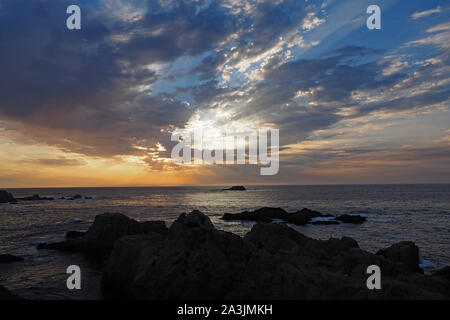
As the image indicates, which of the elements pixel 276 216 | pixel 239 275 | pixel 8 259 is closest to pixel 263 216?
pixel 276 216

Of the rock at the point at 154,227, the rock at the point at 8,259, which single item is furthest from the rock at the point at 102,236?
the rock at the point at 8,259

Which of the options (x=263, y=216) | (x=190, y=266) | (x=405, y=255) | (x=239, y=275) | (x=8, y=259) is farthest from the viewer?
(x=263, y=216)

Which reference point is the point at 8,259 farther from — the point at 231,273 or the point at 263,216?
the point at 263,216

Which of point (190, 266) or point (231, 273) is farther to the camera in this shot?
point (190, 266)

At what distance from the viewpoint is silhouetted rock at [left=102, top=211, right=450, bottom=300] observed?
10598mm

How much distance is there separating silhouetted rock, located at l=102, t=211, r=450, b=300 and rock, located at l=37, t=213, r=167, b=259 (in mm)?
13330

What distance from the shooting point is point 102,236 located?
27812 millimetres

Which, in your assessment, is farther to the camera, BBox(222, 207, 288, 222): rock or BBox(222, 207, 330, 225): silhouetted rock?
BBox(222, 207, 288, 222): rock

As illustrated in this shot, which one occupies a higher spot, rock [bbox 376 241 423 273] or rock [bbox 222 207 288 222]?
rock [bbox 376 241 423 273]

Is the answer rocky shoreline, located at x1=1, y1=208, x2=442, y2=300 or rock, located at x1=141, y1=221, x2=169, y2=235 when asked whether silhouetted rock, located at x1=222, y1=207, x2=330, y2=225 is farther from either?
rocky shoreline, located at x1=1, y1=208, x2=442, y2=300

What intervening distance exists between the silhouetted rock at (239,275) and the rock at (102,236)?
525 inches

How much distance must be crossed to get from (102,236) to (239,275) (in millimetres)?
21610

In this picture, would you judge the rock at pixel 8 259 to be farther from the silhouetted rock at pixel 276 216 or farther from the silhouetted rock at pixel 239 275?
the silhouetted rock at pixel 276 216

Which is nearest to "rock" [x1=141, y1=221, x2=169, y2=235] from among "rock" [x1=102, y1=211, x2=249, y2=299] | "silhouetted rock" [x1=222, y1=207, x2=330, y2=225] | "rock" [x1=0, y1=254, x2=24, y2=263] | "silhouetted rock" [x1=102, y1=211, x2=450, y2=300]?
"rock" [x1=0, y1=254, x2=24, y2=263]
